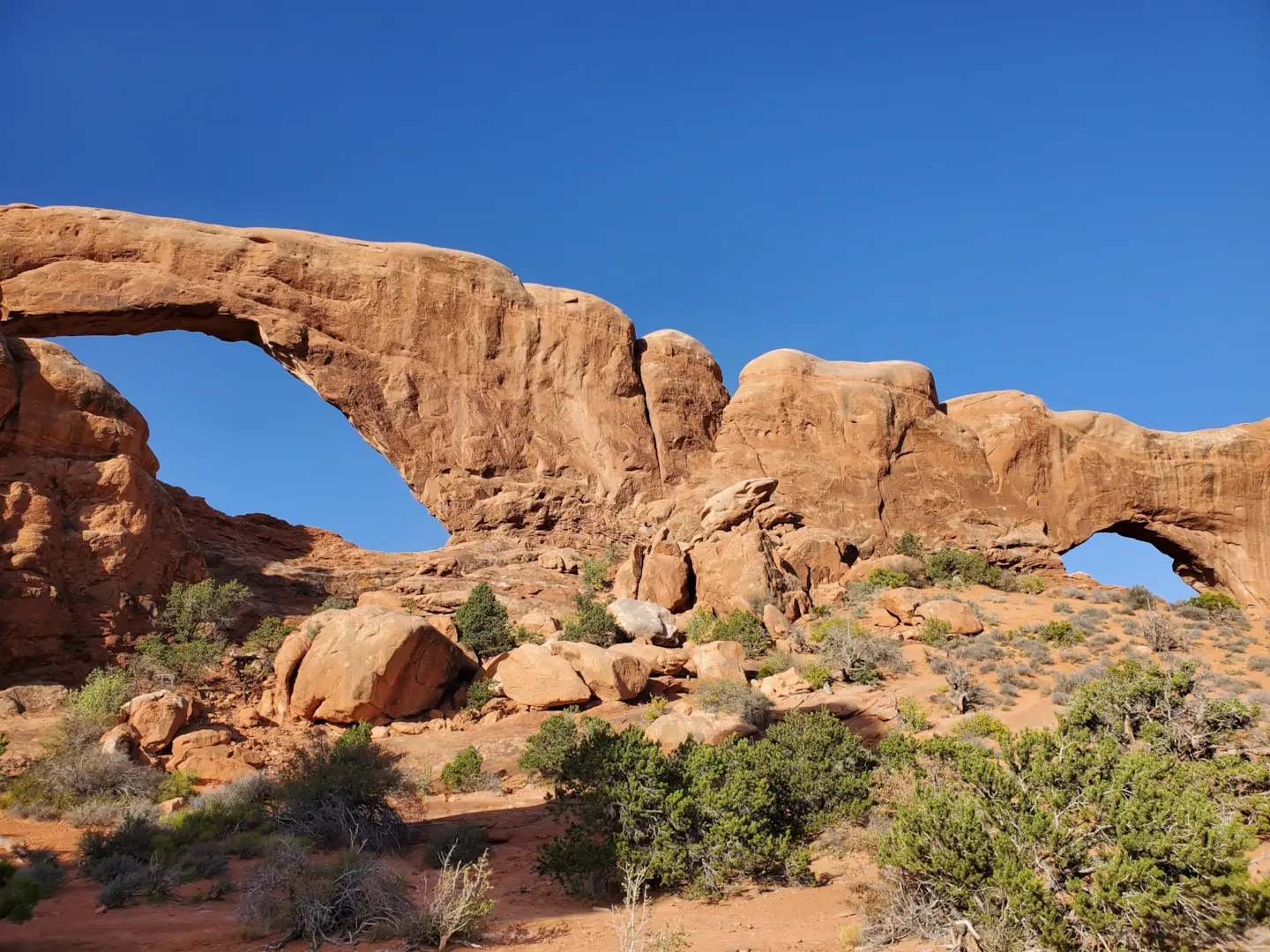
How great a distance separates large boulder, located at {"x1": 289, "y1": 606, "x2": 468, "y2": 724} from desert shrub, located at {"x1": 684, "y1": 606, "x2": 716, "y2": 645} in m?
6.56

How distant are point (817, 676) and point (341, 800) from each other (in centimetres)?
956

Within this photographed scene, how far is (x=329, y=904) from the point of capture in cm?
694

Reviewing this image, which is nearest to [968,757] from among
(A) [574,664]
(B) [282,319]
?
(A) [574,664]

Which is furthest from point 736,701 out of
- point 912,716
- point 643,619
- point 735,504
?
point 735,504

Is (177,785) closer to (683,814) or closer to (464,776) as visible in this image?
(464,776)

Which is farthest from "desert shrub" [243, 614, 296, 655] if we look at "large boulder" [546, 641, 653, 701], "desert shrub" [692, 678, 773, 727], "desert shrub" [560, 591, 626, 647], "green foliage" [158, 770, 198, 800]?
"desert shrub" [692, 678, 773, 727]

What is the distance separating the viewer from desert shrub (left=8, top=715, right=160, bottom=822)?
11.5m

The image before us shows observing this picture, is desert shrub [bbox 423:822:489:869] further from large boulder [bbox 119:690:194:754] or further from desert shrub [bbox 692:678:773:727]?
large boulder [bbox 119:690:194:754]

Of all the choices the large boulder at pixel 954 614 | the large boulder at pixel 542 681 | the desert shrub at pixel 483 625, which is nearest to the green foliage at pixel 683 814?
the large boulder at pixel 542 681

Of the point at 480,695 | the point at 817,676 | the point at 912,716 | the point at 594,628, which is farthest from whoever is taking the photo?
the point at 594,628

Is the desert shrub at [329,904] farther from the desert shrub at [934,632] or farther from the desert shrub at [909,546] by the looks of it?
the desert shrub at [909,546]

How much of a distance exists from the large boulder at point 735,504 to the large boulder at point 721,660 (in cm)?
700

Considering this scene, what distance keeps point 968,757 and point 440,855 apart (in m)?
5.47

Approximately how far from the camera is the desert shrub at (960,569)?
26.7 meters
